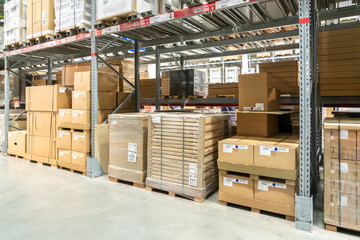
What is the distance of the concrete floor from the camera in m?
2.84

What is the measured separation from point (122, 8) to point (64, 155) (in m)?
3.44

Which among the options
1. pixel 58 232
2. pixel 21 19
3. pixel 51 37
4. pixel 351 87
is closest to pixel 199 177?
pixel 58 232

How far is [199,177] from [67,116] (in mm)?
3471

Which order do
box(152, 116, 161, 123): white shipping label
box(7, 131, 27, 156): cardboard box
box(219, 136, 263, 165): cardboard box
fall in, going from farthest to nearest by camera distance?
box(7, 131, 27, 156): cardboard box, box(152, 116, 161, 123): white shipping label, box(219, 136, 263, 165): cardboard box

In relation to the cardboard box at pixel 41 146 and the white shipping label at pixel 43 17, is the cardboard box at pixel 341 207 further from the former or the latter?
the white shipping label at pixel 43 17

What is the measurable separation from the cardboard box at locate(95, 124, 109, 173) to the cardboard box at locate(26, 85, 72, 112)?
1.42 meters

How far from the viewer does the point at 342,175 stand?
9.19 ft

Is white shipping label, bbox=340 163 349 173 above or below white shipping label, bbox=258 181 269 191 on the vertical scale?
above

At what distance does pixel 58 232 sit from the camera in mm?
2893

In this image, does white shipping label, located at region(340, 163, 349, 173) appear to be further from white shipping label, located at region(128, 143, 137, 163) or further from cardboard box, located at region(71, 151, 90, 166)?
cardboard box, located at region(71, 151, 90, 166)

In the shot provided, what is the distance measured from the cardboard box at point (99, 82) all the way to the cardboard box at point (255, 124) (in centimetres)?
306

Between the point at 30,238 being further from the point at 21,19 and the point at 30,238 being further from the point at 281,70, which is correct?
the point at 21,19

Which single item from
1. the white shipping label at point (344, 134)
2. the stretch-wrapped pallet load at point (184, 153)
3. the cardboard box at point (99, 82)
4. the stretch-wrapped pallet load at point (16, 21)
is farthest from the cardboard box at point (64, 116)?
the white shipping label at point (344, 134)

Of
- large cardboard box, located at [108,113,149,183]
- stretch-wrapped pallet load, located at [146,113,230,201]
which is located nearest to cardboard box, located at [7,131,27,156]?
large cardboard box, located at [108,113,149,183]
